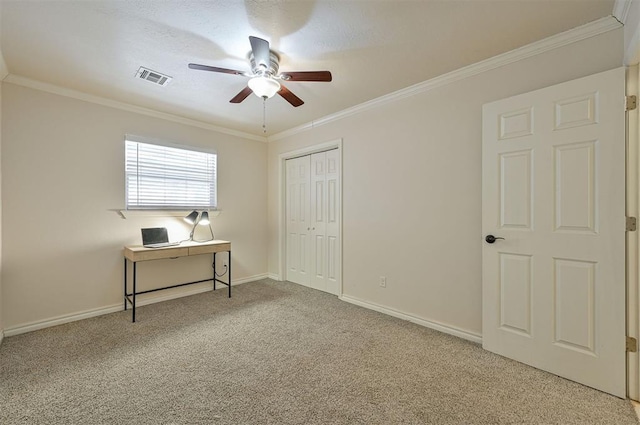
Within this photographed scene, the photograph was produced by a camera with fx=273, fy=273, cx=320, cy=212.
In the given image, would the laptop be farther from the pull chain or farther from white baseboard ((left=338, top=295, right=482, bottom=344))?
white baseboard ((left=338, top=295, right=482, bottom=344))

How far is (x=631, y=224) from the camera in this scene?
5.60 ft

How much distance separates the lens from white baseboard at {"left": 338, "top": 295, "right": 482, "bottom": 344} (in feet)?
8.10

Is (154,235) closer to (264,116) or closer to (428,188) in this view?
(264,116)

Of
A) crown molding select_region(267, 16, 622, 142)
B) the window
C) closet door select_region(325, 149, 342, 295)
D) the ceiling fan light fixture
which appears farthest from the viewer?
closet door select_region(325, 149, 342, 295)

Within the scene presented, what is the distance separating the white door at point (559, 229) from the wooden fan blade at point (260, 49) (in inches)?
71.7

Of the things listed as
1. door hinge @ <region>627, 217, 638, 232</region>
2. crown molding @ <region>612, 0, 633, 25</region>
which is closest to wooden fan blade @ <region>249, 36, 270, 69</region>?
crown molding @ <region>612, 0, 633, 25</region>

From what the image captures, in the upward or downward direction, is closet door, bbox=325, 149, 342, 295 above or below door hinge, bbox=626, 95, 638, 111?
below

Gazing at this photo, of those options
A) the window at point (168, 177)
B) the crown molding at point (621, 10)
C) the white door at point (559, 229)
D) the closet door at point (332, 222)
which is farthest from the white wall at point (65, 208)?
the crown molding at point (621, 10)

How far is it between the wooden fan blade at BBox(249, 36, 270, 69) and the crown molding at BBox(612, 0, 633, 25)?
86.5 inches

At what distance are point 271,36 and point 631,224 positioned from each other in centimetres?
269

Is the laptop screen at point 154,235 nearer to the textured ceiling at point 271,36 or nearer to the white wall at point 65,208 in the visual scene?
the white wall at point 65,208

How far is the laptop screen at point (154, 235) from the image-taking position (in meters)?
3.28

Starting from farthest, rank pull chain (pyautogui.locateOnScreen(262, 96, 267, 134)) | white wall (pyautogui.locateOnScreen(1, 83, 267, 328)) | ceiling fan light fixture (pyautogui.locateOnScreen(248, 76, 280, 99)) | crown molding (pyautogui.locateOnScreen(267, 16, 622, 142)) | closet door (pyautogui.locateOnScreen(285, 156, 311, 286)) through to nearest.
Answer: closet door (pyautogui.locateOnScreen(285, 156, 311, 286))
pull chain (pyautogui.locateOnScreen(262, 96, 267, 134))
white wall (pyautogui.locateOnScreen(1, 83, 267, 328))
ceiling fan light fixture (pyautogui.locateOnScreen(248, 76, 280, 99))
crown molding (pyautogui.locateOnScreen(267, 16, 622, 142))

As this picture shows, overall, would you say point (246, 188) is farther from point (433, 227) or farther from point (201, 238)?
point (433, 227)
